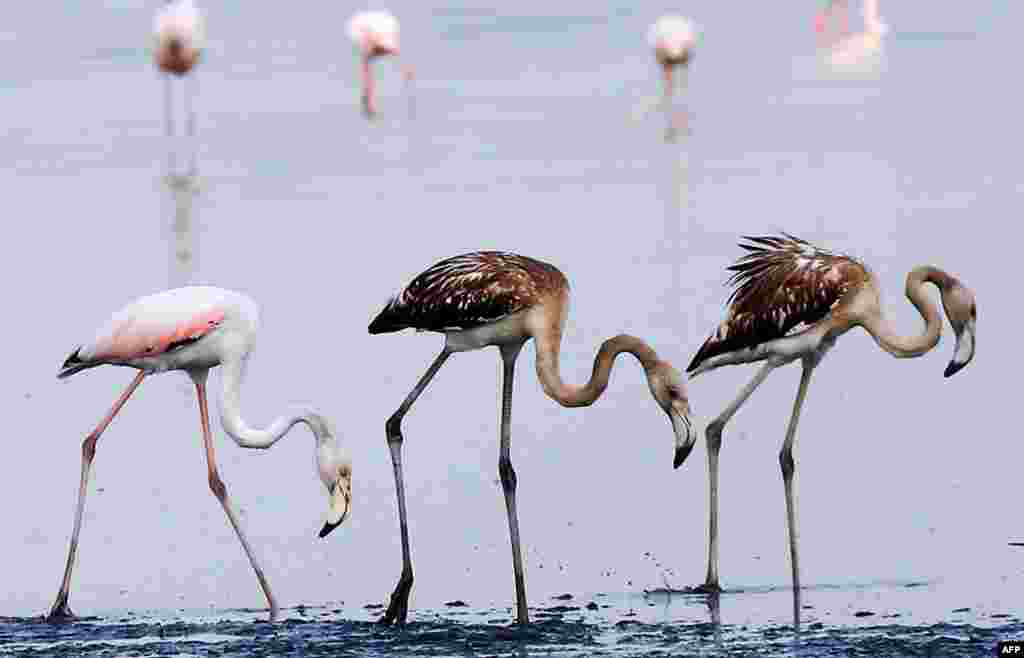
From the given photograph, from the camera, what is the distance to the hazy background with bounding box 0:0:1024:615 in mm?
10164

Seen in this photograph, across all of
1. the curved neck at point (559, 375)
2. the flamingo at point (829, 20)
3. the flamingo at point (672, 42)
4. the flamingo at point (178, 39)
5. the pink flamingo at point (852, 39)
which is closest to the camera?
the curved neck at point (559, 375)

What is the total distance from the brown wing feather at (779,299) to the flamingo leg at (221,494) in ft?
5.77

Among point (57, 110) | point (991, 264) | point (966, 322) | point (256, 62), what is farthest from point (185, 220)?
point (256, 62)

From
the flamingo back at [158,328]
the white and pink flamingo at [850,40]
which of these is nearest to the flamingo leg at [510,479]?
the flamingo back at [158,328]

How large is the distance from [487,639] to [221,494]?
172 centimetres

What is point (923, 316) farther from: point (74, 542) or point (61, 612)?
point (61, 612)

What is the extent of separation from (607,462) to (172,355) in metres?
2.13

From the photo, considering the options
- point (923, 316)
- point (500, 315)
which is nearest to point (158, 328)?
point (500, 315)

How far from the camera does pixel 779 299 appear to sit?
9.90 m

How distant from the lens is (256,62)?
32.3 m

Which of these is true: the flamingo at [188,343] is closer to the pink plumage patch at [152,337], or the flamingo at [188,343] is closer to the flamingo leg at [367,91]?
the pink plumage patch at [152,337]

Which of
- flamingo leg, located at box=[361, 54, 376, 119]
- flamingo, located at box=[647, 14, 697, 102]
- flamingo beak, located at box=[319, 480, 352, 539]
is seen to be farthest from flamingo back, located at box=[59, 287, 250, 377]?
flamingo, located at box=[647, 14, 697, 102]

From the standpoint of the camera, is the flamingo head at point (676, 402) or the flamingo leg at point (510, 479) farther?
the flamingo head at point (676, 402)

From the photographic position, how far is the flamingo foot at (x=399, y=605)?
9.03 meters
